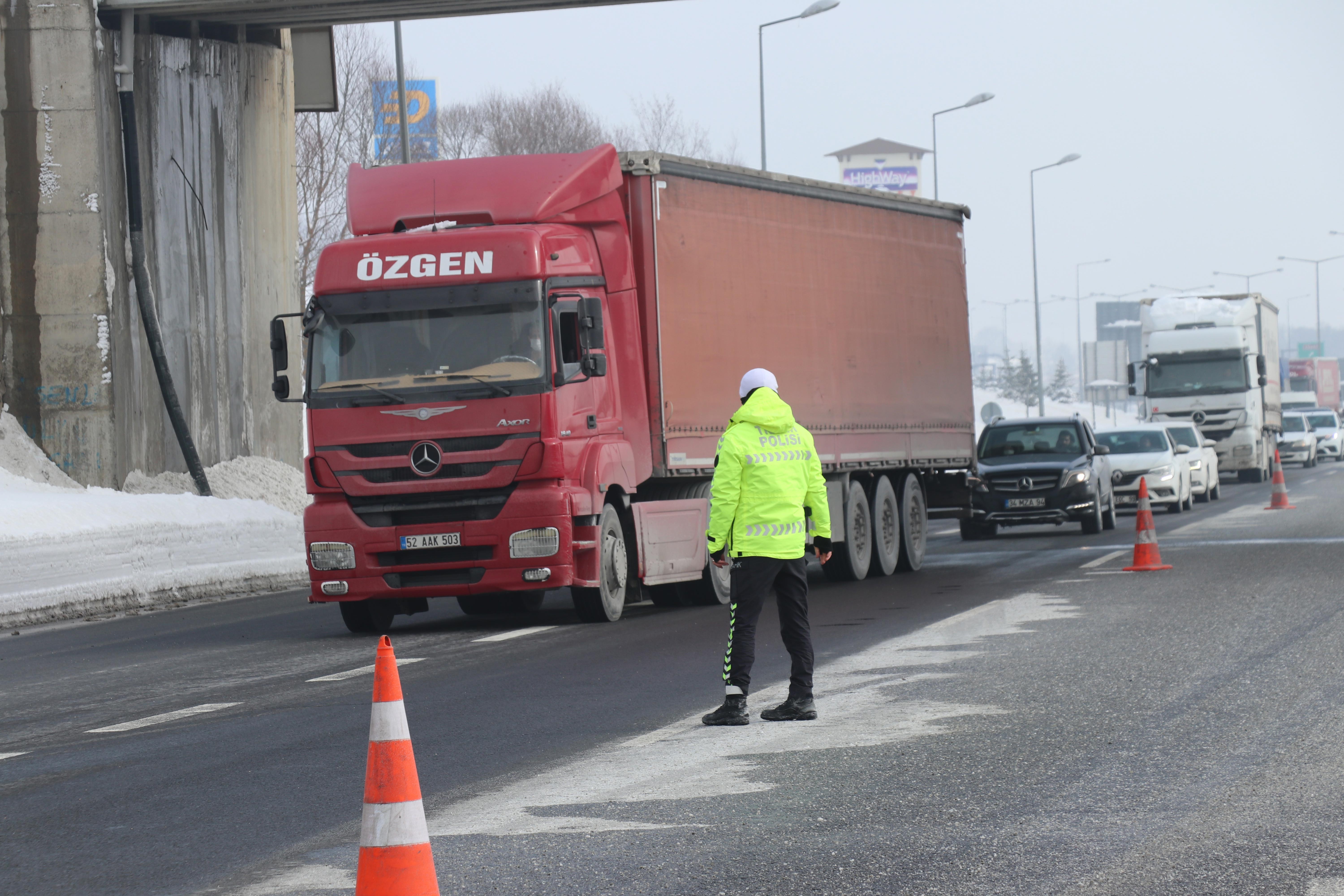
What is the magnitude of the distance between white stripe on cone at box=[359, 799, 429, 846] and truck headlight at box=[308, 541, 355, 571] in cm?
876

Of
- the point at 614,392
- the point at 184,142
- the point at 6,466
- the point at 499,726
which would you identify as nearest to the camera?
the point at 499,726

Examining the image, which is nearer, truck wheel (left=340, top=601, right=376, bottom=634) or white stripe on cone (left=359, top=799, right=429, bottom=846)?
white stripe on cone (left=359, top=799, right=429, bottom=846)

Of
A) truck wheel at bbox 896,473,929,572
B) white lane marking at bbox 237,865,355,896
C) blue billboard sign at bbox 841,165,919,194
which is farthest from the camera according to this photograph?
blue billboard sign at bbox 841,165,919,194

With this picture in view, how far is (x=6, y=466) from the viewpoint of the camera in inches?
857

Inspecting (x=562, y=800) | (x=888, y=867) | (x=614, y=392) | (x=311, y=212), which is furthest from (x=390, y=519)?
(x=311, y=212)

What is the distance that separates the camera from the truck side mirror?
13.4 metres

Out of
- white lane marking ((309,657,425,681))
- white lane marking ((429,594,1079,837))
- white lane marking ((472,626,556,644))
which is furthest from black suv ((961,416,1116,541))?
white lane marking ((429,594,1079,837))

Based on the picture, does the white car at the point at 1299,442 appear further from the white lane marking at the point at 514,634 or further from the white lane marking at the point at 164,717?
the white lane marking at the point at 164,717

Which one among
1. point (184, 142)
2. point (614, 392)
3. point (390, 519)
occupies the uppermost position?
point (184, 142)

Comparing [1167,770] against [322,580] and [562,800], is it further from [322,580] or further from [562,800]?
[322,580]

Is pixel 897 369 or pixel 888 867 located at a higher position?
pixel 897 369

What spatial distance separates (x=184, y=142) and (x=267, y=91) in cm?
269

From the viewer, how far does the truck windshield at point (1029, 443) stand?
25.5 meters

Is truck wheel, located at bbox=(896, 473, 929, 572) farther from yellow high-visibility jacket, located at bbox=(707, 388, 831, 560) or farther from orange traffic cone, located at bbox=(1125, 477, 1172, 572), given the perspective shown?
yellow high-visibility jacket, located at bbox=(707, 388, 831, 560)
